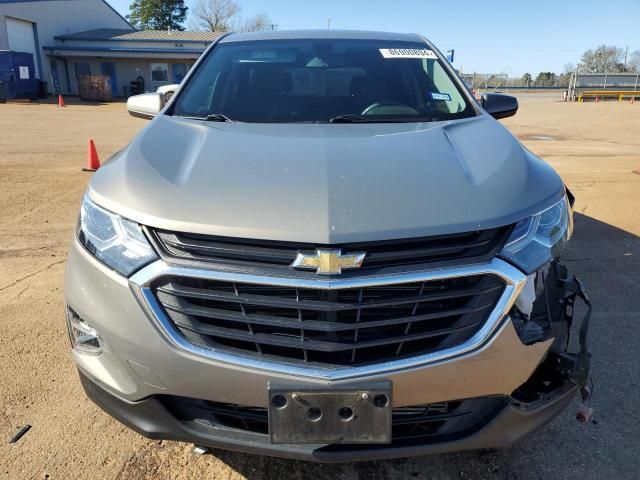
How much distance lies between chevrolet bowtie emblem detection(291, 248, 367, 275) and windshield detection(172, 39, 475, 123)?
4.25 feet

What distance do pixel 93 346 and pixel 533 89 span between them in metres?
65.8

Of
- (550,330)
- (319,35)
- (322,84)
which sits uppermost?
(319,35)

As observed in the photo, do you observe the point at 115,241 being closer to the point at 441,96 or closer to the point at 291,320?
the point at 291,320

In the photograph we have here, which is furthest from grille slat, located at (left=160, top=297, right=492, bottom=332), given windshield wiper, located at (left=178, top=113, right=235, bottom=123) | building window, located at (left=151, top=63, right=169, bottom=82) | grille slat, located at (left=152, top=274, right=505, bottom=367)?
building window, located at (left=151, top=63, right=169, bottom=82)

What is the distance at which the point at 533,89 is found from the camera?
6025cm

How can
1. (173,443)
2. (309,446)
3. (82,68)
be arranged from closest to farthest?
(309,446), (173,443), (82,68)

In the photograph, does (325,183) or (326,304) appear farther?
(325,183)

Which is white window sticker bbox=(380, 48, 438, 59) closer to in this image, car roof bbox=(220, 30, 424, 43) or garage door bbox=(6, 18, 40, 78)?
car roof bbox=(220, 30, 424, 43)

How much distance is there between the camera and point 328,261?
5.25ft

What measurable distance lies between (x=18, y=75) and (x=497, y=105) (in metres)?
33.9

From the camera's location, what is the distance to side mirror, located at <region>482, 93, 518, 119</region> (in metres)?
3.40

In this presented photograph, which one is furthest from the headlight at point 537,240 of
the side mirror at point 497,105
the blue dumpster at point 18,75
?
the blue dumpster at point 18,75

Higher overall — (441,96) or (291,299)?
(441,96)

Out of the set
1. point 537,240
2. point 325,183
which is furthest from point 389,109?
point 537,240
